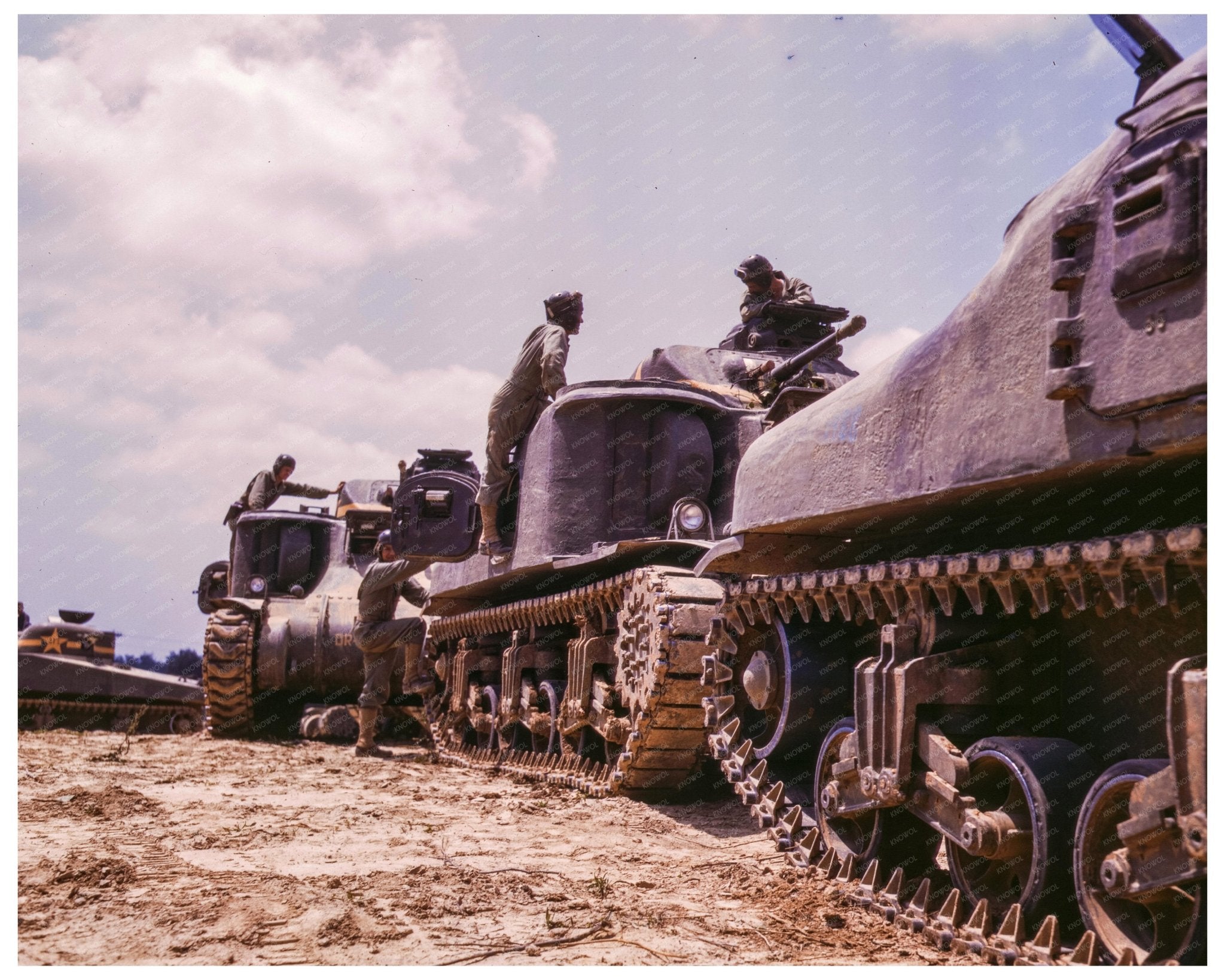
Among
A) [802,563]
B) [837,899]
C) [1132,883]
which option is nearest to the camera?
[1132,883]

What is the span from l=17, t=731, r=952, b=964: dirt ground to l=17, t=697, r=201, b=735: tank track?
6.47 m

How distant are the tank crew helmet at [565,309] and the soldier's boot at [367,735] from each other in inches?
182

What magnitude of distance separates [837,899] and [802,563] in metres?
1.42

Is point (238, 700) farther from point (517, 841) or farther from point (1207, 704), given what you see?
point (1207, 704)

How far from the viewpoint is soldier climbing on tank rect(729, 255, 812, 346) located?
9.20 m

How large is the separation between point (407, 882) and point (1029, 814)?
8.07ft

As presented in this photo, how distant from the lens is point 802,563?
17.0 ft

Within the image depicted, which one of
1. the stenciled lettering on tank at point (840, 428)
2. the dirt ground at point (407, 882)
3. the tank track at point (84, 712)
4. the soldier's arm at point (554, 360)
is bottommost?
the dirt ground at point (407, 882)

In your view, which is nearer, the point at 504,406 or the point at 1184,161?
the point at 1184,161

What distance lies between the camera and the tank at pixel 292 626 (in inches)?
501

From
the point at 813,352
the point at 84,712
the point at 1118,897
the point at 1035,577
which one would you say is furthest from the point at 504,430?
the point at 84,712

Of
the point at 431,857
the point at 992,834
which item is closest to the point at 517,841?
the point at 431,857

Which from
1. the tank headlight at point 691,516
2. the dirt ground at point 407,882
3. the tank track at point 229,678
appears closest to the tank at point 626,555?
the tank headlight at point 691,516

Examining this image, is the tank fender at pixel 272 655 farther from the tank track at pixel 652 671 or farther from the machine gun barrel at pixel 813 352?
the machine gun barrel at pixel 813 352
